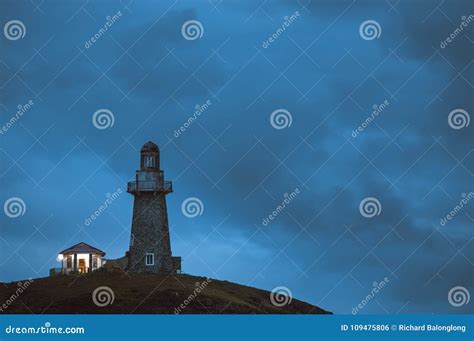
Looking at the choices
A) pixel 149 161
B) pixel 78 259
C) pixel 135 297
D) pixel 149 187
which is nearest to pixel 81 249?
pixel 78 259

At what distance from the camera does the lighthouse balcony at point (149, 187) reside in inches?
2913

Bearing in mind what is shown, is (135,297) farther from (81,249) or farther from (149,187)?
(149,187)

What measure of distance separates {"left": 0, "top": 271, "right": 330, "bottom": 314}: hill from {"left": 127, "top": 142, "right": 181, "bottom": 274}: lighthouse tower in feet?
5.73

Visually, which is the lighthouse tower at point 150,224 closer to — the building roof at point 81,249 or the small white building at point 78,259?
the building roof at point 81,249

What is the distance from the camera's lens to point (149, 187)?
7394 centimetres

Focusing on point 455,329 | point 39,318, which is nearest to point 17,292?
point 39,318

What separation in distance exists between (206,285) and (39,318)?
3282 cm

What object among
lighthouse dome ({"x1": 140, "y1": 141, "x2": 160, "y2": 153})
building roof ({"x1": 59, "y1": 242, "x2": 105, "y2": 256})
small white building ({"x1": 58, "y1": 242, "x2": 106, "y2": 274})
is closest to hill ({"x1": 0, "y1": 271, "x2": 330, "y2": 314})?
small white building ({"x1": 58, "y1": 242, "x2": 106, "y2": 274})

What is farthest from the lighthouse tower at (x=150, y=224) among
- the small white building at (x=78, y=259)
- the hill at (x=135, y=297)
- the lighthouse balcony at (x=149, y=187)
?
the small white building at (x=78, y=259)

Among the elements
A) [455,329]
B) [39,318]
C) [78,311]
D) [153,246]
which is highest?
[153,246]

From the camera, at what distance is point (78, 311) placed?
197 feet

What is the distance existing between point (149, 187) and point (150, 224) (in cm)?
311

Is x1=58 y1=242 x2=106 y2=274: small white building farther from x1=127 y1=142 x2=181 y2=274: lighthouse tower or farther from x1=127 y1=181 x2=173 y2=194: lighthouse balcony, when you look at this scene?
x1=127 y1=181 x2=173 y2=194: lighthouse balcony

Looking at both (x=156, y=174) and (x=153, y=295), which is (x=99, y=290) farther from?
(x=156, y=174)
